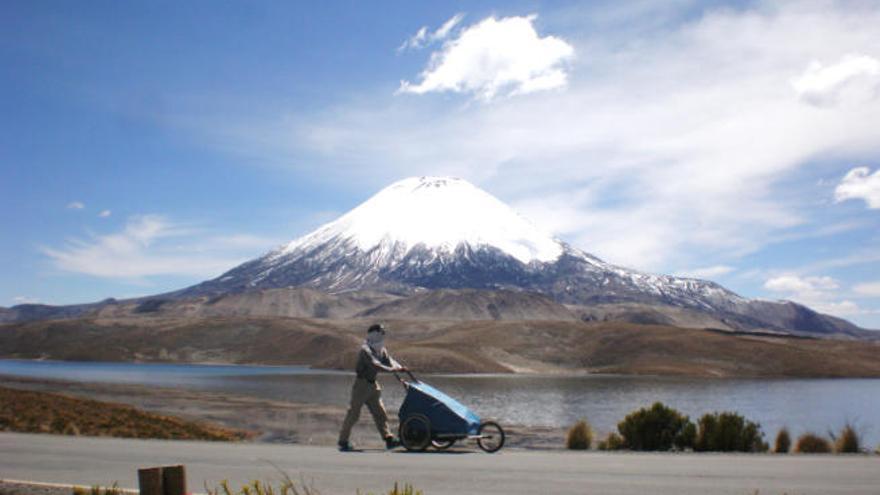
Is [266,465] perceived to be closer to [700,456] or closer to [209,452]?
[209,452]

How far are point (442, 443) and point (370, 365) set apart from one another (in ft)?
6.40

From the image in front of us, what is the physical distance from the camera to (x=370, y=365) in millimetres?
14203

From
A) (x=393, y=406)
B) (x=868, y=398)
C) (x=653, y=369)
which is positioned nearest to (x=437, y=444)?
(x=393, y=406)

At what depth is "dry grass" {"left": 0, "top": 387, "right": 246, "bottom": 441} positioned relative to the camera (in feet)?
63.8

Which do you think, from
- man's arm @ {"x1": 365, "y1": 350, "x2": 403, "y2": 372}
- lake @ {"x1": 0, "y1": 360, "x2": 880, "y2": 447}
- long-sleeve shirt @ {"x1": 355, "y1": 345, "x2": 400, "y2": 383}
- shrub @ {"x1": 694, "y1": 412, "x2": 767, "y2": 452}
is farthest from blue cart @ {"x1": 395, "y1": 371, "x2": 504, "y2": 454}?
lake @ {"x1": 0, "y1": 360, "x2": 880, "y2": 447}

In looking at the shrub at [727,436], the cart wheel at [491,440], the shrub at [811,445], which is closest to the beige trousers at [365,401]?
the cart wheel at [491,440]

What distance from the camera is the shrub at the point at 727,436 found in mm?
16875

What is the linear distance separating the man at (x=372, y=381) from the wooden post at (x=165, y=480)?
8545mm

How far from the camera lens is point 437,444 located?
13883 millimetres

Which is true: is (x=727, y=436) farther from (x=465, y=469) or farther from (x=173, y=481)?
(x=173, y=481)

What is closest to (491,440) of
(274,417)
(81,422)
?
(81,422)

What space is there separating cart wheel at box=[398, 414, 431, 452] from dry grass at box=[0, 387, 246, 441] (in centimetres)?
808

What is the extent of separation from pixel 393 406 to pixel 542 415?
948 cm

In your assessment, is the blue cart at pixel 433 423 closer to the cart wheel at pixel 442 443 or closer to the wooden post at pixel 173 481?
the cart wheel at pixel 442 443
